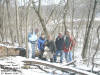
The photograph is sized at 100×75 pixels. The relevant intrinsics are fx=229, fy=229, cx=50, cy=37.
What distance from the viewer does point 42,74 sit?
7.93 metres

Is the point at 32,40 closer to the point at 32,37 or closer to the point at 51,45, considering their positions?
the point at 32,37

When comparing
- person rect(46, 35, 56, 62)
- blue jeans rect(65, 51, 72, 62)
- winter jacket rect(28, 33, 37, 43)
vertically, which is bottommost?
blue jeans rect(65, 51, 72, 62)

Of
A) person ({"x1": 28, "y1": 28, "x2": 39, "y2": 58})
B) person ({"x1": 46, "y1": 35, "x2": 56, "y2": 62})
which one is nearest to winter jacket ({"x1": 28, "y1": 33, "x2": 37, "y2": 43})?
person ({"x1": 28, "y1": 28, "x2": 39, "y2": 58})

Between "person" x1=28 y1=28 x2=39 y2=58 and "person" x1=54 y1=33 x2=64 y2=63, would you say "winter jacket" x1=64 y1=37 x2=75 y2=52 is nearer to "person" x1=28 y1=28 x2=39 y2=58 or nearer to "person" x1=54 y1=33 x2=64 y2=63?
"person" x1=54 y1=33 x2=64 y2=63

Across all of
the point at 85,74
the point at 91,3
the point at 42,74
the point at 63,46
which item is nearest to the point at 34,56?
the point at 63,46

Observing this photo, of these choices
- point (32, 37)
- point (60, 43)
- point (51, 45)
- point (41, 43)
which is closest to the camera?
point (60, 43)

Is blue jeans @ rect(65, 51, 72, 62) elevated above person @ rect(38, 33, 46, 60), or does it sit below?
below

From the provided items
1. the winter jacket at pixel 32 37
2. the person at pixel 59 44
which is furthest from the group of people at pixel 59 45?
the winter jacket at pixel 32 37

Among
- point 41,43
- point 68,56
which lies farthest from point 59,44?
point 41,43

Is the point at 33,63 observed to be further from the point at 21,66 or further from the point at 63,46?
the point at 63,46

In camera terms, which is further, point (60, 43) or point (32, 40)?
point (32, 40)

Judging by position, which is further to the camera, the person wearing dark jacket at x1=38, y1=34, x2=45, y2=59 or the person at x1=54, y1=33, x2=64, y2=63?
the person wearing dark jacket at x1=38, y1=34, x2=45, y2=59

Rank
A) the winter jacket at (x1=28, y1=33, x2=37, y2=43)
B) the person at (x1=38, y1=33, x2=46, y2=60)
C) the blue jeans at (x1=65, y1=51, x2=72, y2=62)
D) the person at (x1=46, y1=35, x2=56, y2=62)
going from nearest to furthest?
the blue jeans at (x1=65, y1=51, x2=72, y2=62)
the person at (x1=46, y1=35, x2=56, y2=62)
the person at (x1=38, y1=33, x2=46, y2=60)
the winter jacket at (x1=28, y1=33, x2=37, y2=43)

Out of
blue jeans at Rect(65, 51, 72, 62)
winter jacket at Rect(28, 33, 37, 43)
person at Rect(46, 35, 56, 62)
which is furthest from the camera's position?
winter jacket at Rect(28, 33, 37, 43)
